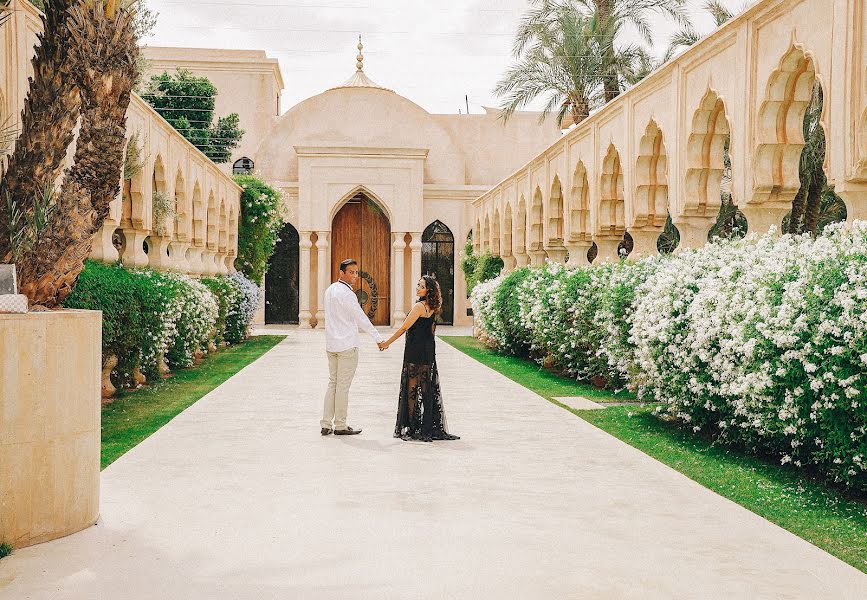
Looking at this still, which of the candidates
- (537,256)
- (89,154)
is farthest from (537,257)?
(89,154)

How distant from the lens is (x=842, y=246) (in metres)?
6.36

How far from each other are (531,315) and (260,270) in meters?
13.7

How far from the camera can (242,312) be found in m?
22.5

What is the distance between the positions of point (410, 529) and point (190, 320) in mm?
10862

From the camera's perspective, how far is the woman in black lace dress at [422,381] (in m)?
8.68

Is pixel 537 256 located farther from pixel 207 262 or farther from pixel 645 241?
pixel 645 241

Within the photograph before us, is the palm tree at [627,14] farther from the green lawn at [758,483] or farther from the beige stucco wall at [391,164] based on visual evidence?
the green lawn at [758,483]

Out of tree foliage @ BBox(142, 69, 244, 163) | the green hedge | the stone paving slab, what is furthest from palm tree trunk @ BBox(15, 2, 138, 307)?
tree foliage @ BBox(142, 69, 244, 163)

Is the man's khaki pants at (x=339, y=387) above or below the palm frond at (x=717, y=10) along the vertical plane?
below

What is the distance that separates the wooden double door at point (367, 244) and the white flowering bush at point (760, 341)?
21590mm

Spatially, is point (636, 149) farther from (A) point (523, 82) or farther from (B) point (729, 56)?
(A) point (523, 82)

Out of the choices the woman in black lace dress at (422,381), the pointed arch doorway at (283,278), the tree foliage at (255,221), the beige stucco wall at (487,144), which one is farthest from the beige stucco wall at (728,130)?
the beige stucco wall at (487,144)

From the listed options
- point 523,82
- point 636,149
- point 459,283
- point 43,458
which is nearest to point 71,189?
point 43,458

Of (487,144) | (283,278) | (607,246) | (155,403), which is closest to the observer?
(155,403)
